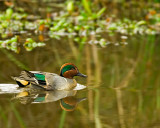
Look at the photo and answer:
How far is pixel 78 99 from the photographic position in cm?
593

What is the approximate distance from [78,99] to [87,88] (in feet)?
1.73

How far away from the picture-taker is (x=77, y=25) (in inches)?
438

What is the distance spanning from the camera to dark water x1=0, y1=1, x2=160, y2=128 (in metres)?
5.10

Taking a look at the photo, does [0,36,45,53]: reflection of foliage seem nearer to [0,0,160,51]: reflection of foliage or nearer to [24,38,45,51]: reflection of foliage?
[24,38,45,51]: reflection of foliage

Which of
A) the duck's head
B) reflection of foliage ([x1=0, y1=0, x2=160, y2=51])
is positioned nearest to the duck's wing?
the duck's head

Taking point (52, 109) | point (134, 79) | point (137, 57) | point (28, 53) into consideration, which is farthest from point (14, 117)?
point (137, 57)

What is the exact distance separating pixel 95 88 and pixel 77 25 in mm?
4921

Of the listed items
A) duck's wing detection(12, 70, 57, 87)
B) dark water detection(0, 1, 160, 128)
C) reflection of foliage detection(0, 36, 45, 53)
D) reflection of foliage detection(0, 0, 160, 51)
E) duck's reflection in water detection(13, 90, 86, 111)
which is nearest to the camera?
dark water detection(0, 1, 160, 128)

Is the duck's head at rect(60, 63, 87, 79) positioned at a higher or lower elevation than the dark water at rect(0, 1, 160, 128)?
higher

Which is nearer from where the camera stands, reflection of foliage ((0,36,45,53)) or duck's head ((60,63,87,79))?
duck's head ((60,63,87,79))

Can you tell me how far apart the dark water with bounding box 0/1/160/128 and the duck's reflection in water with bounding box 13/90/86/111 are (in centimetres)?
1

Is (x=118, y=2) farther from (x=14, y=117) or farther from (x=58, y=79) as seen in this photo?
(x=14, y=117)

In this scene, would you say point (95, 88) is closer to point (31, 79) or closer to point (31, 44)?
point (31, 79)

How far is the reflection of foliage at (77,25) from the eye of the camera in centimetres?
1033
